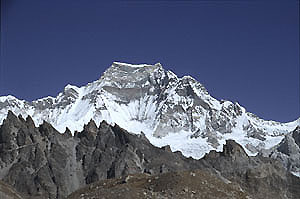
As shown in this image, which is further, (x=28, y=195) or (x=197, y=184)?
(x=28, y=195)

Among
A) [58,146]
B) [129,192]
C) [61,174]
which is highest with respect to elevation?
[58,146]

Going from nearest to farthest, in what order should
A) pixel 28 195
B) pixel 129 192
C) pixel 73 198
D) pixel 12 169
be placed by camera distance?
pixel 129 192 → pixel 73 198 → pixel 28 195 → pixel 12 169

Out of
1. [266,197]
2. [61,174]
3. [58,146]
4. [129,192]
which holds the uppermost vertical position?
[58,146]

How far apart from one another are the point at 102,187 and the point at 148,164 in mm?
140040

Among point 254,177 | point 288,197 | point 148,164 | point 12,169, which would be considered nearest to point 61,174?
point 12,169

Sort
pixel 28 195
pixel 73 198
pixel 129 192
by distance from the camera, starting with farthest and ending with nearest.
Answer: pixel 28 195
pixel 73 198
pixel 129 192

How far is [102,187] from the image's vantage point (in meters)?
60.0

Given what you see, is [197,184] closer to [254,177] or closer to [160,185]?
[160,185]

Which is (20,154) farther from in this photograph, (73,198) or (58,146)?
(73,198)

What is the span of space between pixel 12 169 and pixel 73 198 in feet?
420

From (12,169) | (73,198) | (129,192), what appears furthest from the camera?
(12,169)

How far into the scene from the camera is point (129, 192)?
52406 mm

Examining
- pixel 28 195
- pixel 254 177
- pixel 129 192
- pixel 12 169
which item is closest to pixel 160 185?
pixel 129 192

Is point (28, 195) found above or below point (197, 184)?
above
